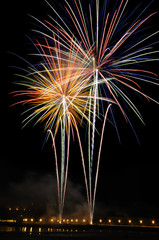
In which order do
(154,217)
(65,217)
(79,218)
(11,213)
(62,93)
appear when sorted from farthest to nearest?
(11,213)
(65,217)
(79,218)
(154,217)
(62,93)

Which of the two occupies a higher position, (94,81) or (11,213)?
(11,213)

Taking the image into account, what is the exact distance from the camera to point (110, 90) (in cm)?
2358

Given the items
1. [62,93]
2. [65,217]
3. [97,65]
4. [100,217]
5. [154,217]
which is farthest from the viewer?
[65,217]

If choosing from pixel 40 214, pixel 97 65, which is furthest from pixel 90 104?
pixel 40 214

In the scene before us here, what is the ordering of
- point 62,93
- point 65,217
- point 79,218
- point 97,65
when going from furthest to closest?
point 65,217 < point 79,218 < point 62,93 < point 97,65

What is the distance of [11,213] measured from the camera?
136125 mm

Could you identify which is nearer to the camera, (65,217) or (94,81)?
(94,81)

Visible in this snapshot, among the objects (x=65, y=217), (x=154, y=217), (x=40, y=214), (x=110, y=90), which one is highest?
(x=40, y=214)

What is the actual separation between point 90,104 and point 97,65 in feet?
14.2

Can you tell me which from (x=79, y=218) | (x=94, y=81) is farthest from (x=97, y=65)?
(x=79, y=218)

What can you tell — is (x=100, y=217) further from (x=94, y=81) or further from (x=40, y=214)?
(x=94, y=81)

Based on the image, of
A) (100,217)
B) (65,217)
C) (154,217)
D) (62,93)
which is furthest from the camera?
(65,217)

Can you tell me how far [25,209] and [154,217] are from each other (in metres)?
82.5

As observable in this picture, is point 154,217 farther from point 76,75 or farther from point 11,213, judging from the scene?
point 11,213
